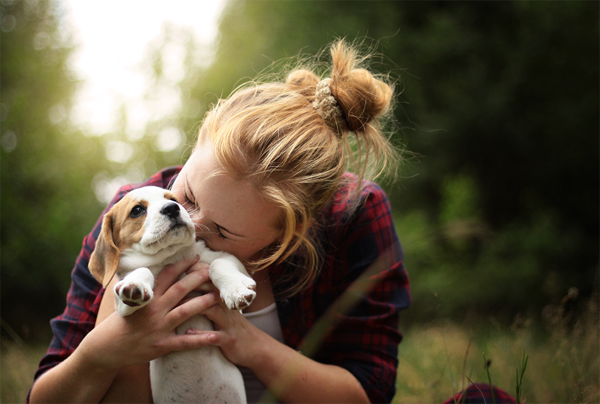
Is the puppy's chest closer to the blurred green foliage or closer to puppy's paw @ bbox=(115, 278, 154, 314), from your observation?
puppy's paw @ bbox=(115, 278, 154, 314)

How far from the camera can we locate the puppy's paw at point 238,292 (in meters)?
1.50

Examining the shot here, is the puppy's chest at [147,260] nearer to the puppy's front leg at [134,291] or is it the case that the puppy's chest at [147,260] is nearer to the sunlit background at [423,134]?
the puppy's front leg at [134,291]

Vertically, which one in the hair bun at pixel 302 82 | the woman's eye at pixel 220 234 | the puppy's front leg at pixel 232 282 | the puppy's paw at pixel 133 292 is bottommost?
the puppy's paw at pixel 133 292

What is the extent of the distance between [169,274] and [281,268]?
1.97 feet

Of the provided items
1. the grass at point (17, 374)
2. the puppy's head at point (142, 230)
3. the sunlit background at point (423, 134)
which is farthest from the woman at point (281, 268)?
the sunlit background at point (423, 134)

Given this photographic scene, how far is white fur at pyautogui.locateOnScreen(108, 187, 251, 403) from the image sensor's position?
1551mm

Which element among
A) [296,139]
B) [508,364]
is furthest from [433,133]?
[296,139]

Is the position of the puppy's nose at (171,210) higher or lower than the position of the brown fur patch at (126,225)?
higher

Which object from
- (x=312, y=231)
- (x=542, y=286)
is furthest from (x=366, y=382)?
(x=542, y=286)

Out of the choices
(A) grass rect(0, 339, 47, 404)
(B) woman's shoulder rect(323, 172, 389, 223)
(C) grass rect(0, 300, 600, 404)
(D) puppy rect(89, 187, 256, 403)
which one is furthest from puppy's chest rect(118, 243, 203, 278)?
(A) grass rect(0, 339, 47, 404)

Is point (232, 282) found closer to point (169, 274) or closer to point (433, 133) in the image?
point (169, 274)

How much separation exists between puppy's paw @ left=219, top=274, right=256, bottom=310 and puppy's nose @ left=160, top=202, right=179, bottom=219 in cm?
32

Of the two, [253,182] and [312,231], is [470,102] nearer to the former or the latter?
[312,231]

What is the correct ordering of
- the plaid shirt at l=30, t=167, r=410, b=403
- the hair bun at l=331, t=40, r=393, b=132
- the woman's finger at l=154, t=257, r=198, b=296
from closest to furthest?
the woman's finger at l=154, t=257, r=198, b=296 < the hair bun at l=331, t=40, r=393, b=132 < the plaid shirt at l=30, t=167, r=410, b=403
